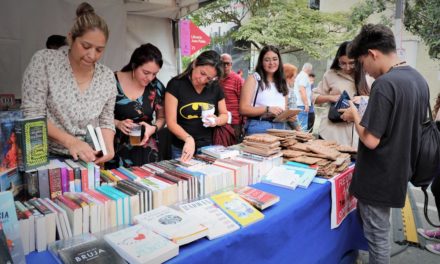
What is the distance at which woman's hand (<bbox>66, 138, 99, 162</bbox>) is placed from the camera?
1.44 metres

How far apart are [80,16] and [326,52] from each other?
8.94 meters

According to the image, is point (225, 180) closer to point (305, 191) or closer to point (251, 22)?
point (305, 191)

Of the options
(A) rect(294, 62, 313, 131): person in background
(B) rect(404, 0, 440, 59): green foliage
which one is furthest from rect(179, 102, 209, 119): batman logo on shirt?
(B) rect(404, 0, 440, 59): green foliage

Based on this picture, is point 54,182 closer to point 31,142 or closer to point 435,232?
point 31,142

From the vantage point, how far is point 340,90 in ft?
8.87

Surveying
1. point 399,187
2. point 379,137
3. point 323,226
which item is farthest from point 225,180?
point 399,187

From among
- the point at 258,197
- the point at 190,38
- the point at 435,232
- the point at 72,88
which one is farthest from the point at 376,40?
the point at 190,38

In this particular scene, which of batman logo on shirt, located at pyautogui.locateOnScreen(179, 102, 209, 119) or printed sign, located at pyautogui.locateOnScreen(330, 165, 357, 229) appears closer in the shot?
printed sign, located at pyautogui.locateOnScreen(330, 165, 357, 229)

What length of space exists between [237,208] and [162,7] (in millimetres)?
3316

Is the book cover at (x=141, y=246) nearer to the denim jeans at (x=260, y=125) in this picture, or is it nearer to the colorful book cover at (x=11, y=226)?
the colorful book cover at (x=11, y=226)

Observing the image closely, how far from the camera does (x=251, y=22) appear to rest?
30.2 ft

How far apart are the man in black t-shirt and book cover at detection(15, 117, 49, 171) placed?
1507 mm

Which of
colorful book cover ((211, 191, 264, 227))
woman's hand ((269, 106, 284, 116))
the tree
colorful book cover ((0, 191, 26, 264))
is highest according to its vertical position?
the tree

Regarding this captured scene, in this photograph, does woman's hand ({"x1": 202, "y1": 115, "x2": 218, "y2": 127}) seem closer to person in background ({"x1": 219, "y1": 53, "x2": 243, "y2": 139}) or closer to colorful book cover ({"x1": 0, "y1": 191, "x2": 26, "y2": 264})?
person in background ({"x1": 219, "y1": 53, "x2": 243, "y2": 139})
